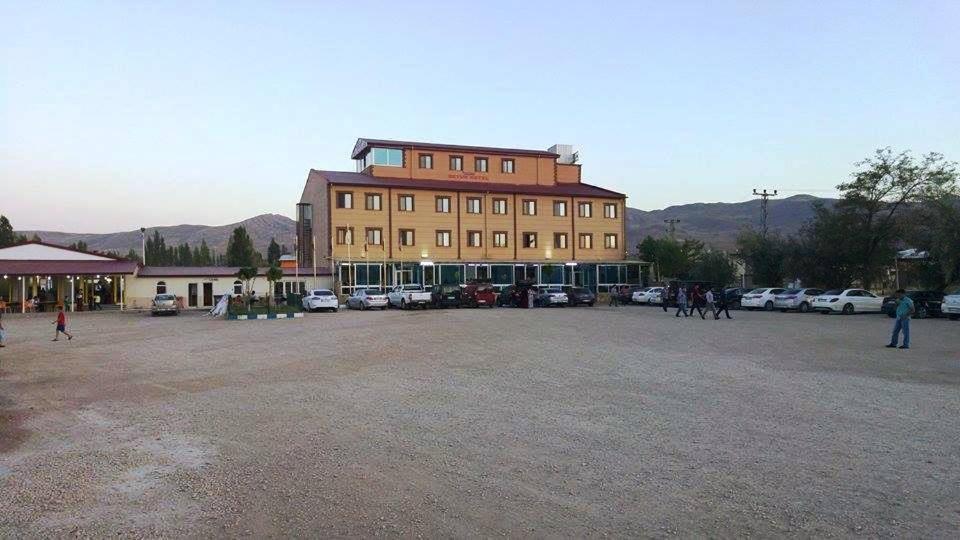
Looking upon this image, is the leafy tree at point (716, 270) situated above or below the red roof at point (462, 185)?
below

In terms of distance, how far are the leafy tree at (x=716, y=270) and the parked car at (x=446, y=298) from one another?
2647 centimetres

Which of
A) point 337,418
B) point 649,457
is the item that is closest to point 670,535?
point 649,457

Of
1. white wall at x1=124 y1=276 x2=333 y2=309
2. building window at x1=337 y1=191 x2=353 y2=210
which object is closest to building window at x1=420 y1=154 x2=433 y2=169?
building window at x1=337 y1=191 x2=353 y2=210

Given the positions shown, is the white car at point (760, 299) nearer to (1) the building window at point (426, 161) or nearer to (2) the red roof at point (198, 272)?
(1) the building window at point (426, 161)

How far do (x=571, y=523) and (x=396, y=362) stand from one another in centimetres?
1007

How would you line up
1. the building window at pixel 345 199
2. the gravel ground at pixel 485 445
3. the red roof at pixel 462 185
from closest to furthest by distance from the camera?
the gravel ground at pixel 485 445 → the building window at pixel 345 199 → the red roof at pixel 462 185

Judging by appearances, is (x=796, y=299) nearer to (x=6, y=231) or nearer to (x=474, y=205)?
(x=474, y=205)

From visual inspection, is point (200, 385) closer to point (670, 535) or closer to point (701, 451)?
point (701, 451)

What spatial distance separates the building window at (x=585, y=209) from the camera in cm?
5929

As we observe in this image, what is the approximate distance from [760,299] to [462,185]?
2519 cm

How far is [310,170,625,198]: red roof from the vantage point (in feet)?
173

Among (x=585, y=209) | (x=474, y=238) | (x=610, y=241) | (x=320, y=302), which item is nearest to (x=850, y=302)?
(x=610, y=241)

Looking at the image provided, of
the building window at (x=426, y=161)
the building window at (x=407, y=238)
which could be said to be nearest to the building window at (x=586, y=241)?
the building window at (x=426, y=161)

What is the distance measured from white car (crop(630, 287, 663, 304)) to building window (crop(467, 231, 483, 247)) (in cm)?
1292
